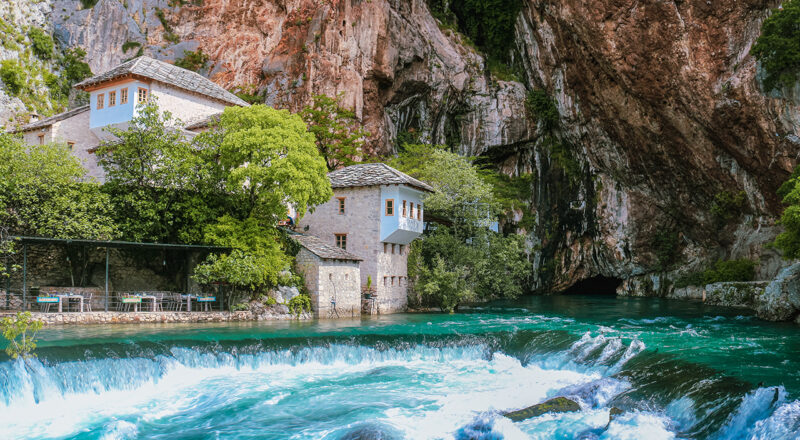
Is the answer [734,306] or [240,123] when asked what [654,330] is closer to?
[734,306]

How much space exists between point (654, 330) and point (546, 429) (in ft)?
41.5

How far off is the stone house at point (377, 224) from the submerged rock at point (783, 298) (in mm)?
16266

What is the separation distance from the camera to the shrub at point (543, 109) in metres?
51.1

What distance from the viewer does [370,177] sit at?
3278 centimetres

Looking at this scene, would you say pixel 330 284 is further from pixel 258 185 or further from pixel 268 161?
pixel 268 161

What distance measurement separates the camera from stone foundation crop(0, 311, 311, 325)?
23.6m

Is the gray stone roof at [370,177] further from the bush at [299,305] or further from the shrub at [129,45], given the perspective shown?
the shrub at [129,45]

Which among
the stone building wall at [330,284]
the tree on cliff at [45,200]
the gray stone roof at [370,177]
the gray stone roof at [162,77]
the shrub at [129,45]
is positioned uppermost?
the shrub at [129,45]

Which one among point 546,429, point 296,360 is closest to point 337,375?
point 296,360

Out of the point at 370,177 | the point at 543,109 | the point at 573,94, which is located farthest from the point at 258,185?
the point at 543,109

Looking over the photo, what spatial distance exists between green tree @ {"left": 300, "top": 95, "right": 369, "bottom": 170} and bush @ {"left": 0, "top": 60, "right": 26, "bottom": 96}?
1965 centimetres

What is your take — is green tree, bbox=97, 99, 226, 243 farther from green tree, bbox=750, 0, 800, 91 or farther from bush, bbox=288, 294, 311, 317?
green tree, bbox=750, 0, 800, 91

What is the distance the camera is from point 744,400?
12.5m

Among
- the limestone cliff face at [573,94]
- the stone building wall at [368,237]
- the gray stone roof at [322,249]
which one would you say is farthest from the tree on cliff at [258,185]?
the limestone cliff face at [573,94]
